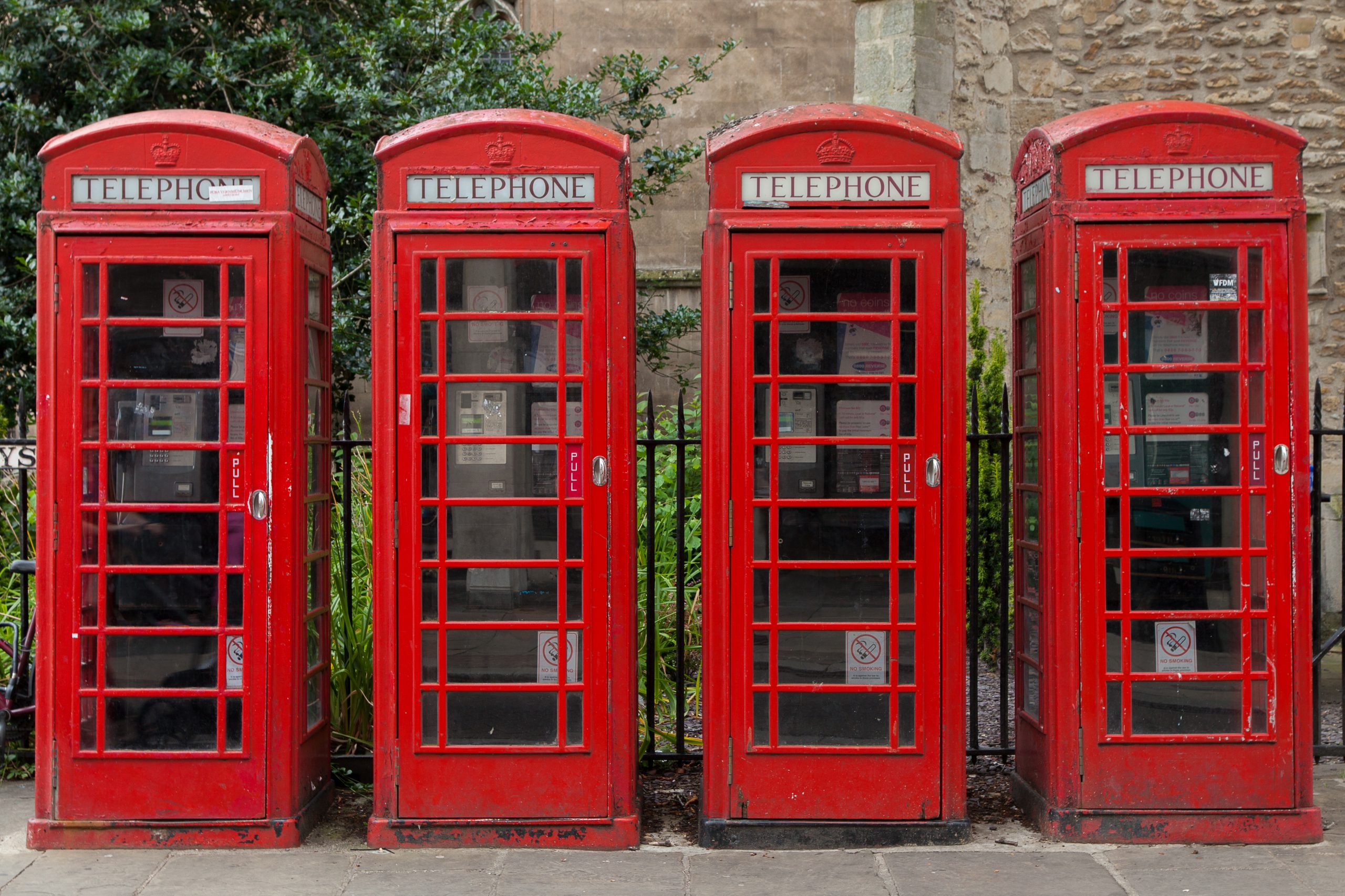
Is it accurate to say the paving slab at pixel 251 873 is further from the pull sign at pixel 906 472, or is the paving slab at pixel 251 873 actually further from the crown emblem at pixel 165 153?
the crown emblem at pixel 165 153

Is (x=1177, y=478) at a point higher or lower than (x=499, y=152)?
lower

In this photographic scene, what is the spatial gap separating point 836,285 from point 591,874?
2.23 m

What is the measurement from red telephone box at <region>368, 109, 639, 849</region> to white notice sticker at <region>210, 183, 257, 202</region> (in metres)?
0.47

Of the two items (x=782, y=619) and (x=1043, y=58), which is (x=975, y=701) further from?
(x=1043, y=58)

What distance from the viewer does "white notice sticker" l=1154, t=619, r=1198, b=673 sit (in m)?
4.39

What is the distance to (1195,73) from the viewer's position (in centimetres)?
898

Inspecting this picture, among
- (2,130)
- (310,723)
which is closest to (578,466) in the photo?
(310,723)

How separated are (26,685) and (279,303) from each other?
240 centimetres

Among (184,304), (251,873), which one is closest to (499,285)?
(184,304)

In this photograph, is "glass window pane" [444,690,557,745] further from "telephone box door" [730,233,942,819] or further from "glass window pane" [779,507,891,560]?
"glass window pane" [779,507,891,560]

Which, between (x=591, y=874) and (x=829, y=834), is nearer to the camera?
(x=591, y=874)

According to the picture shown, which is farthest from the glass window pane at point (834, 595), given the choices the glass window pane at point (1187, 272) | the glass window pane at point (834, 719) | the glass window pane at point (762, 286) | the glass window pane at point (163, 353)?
the glass window pane at point (163, 353)

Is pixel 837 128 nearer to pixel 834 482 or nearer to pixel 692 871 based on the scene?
pixel 834 482

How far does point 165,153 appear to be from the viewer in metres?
4.29
